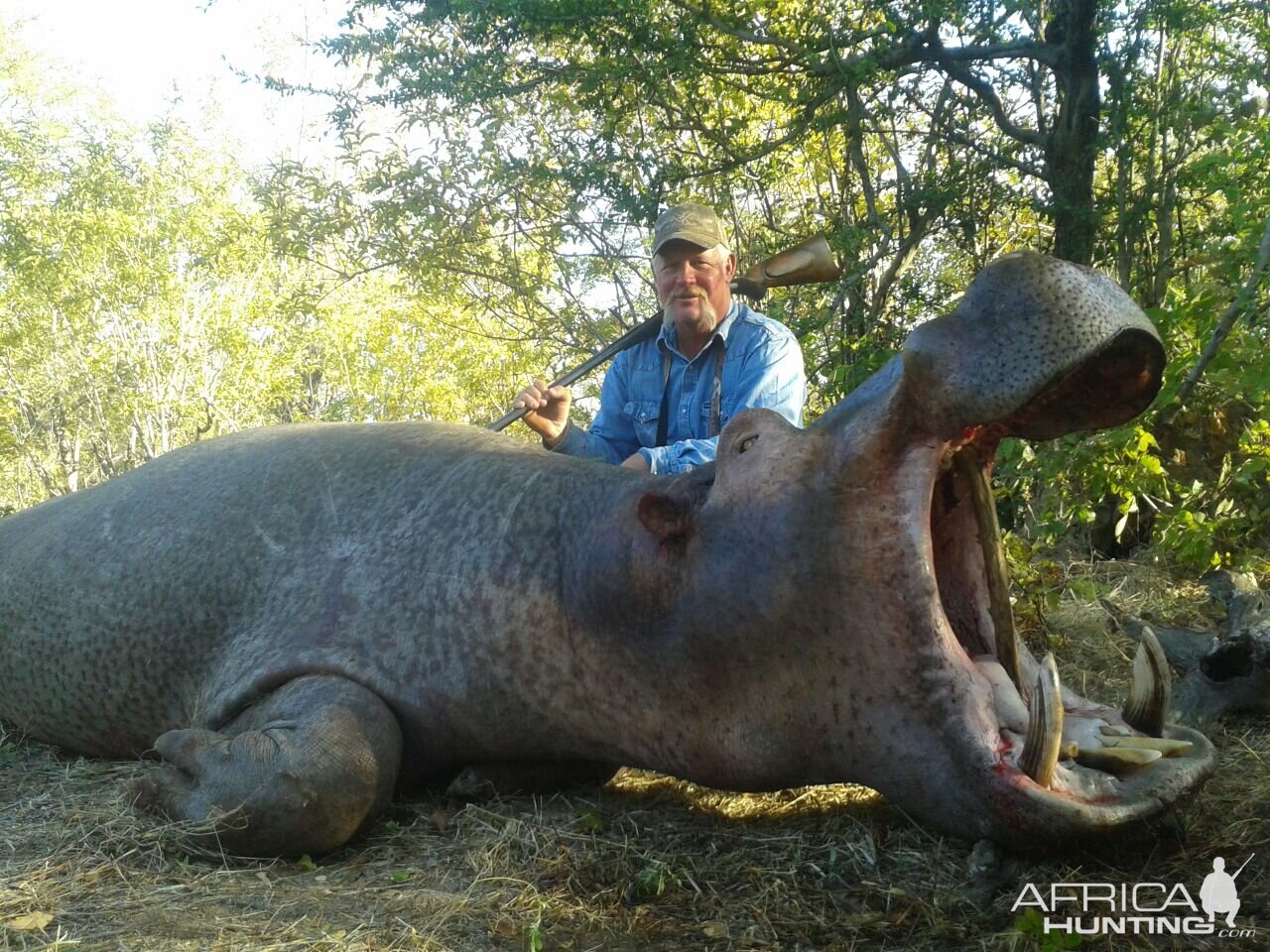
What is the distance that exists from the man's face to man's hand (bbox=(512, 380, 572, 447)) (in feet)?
2.03

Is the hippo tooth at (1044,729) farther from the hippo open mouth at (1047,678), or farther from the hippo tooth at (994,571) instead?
the hippo tooth at (994,571)

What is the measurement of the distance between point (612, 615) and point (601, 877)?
0.66m

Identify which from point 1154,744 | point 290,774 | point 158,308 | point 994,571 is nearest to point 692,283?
point 994,571

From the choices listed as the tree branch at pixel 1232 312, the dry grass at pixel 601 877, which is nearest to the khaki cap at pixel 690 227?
the tree branch at pixel 1232 312

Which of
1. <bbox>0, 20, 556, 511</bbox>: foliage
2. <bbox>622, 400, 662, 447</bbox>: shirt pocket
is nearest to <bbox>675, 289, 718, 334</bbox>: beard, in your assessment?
<bbox>622, 400, 662, 447</bbox>: shirt pocket

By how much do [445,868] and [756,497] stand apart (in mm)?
1241

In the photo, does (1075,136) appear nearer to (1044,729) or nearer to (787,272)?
(787,272)

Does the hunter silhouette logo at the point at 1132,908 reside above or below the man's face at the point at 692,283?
below

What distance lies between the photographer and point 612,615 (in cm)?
306

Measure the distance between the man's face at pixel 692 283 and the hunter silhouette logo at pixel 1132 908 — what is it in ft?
9.93

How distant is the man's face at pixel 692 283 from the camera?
4953 mm

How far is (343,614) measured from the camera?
Answer: 11.5 feet

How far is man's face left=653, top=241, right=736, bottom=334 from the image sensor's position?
16.3 ft

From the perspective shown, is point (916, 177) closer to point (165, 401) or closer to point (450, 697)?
point (450, 697)
